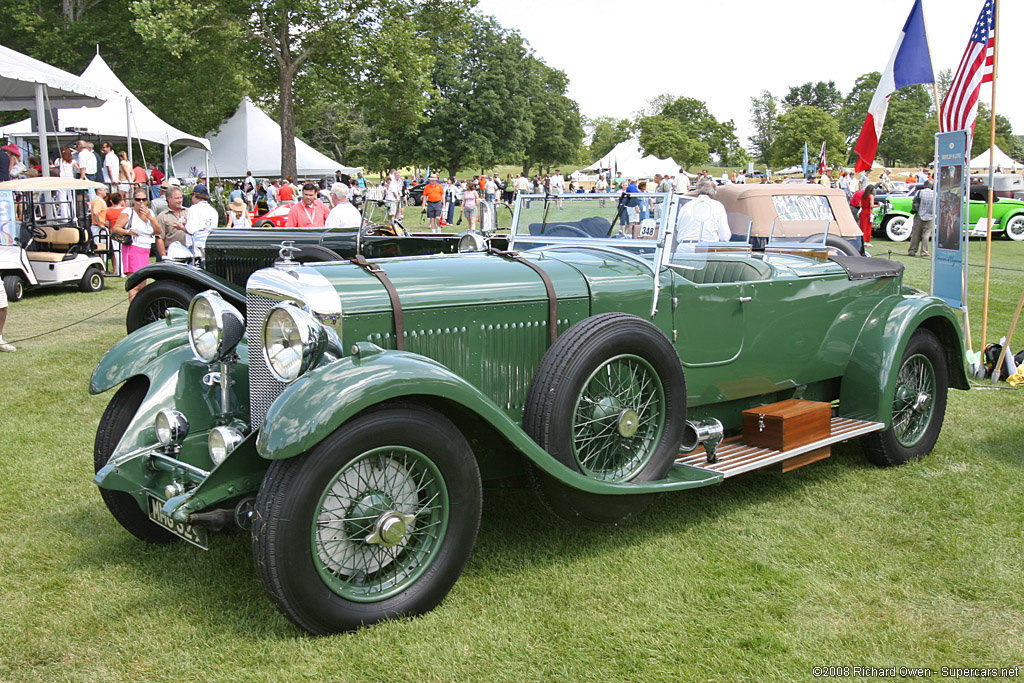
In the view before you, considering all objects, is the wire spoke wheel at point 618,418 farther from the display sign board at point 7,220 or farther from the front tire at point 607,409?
the display sign board at point 7,220

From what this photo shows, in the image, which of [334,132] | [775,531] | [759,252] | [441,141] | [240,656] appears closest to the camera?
[240,656]

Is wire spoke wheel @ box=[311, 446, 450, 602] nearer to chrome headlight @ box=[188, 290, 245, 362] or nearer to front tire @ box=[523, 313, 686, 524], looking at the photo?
front tire @ box=[523, 313, 686, 524]

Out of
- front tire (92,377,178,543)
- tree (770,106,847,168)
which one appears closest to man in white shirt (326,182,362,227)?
front tire (92,377,178,543)

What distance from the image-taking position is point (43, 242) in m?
13.2

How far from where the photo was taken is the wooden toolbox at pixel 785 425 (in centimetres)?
443

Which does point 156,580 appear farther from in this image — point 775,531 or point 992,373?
point 992,373

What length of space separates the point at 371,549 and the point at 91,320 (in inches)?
342

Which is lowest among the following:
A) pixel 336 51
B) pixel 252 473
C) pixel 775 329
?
pixel 252 473

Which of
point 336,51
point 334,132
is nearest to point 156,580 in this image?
point 336,51

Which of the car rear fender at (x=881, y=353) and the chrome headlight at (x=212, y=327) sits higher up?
the chrome headlight at (x=212, y=327)

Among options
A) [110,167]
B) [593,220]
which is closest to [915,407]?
[593,220]

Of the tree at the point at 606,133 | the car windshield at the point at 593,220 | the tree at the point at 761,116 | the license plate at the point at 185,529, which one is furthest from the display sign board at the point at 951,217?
the tree at the point at 761,116

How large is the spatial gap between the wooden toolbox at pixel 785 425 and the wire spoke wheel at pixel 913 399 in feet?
2.72

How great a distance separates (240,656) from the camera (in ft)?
9.66
